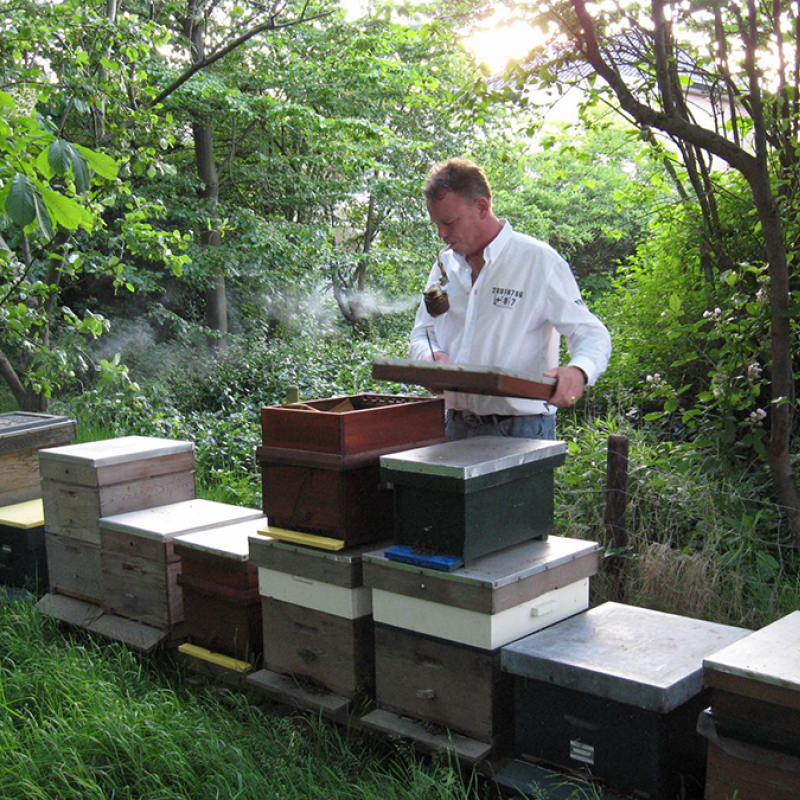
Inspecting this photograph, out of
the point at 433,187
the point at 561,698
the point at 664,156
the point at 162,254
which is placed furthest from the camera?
the point at 162,254

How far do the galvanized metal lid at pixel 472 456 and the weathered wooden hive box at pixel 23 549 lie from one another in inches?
88.2

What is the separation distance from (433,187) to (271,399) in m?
6.20

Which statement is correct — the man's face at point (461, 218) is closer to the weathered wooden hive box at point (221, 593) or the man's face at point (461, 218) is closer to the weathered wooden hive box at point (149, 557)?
the weathered wooden hive box at point (221, 593)

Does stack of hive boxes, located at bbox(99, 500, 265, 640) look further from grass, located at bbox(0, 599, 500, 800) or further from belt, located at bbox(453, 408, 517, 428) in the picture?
belt, located at bbox(453, 408, 517, 428)

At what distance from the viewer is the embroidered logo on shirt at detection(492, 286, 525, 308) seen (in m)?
2.78

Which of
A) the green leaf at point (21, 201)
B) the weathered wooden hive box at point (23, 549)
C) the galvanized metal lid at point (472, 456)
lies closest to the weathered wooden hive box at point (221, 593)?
the galvanized metal lid at point (472, 456)

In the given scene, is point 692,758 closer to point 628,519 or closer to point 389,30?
point 628,519

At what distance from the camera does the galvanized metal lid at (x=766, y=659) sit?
1.68 meters

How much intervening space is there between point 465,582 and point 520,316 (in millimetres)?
953

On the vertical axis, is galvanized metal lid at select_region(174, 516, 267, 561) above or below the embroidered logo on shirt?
below

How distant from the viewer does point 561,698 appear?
83.1 inches

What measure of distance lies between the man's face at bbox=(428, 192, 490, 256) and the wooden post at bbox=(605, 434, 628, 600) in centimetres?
126

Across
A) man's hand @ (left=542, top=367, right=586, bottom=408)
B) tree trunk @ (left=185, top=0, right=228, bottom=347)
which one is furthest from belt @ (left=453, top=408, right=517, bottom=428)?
tree trunk @ (left=185, top=0, right=228, bottom=347)

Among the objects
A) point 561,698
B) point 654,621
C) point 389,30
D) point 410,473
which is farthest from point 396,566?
point 389,30
